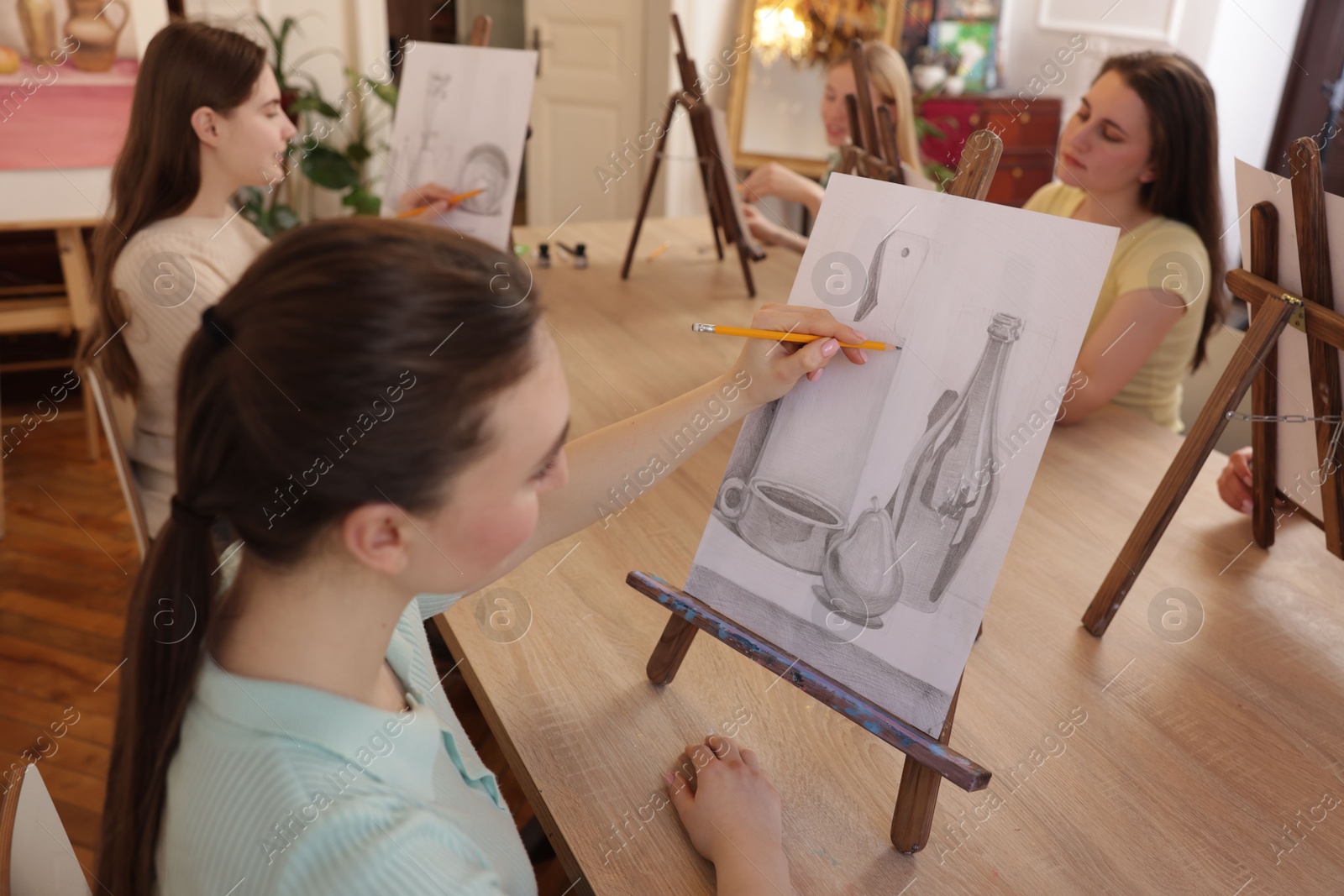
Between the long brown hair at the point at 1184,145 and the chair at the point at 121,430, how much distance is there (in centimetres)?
187

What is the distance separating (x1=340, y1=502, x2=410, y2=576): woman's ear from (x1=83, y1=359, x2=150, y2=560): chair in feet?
3.28

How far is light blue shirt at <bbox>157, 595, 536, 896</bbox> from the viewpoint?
0.58 metres

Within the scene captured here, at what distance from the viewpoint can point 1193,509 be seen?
57.0 inches

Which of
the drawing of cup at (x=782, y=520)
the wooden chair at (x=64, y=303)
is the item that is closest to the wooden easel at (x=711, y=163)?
the drawing of cup at (x=782, y=520)

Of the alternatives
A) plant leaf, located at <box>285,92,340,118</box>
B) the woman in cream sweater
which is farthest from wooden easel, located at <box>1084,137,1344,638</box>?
plant leaf, located at <box>285,92,340,118</box>

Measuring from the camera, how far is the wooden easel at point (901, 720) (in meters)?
0.82

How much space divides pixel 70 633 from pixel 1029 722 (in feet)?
7.15

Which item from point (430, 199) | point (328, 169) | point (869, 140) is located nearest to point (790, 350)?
point (869, 140)

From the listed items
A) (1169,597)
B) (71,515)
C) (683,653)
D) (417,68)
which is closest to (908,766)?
(683,653)

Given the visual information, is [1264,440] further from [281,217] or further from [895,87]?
[281,217]

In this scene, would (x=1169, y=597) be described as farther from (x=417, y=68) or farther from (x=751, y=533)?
(x=417, y=68)

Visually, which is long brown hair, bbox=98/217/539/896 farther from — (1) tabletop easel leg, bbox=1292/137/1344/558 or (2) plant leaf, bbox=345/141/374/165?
(2) plant leaf, bbox=345/141/374/165

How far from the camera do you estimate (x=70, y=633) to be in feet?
7.25

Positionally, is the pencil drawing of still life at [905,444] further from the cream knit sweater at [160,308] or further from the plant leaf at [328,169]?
the plant leaf at [328,169]
